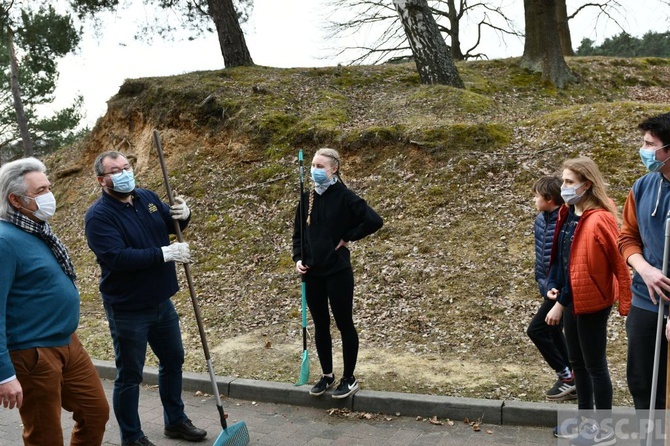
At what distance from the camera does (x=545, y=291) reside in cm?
449

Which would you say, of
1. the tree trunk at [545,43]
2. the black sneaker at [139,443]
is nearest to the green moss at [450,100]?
the tree trunk at [545,43]

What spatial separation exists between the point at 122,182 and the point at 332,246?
5.57ft

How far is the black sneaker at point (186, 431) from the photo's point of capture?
4703mm

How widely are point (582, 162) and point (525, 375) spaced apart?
2.17 m

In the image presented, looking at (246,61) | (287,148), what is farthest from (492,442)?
(246,61)

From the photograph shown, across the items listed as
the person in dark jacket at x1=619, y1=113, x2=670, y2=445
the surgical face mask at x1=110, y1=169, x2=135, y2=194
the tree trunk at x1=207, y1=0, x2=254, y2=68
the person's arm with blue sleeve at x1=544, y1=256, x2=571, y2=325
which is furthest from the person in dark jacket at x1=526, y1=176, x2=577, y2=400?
the tree trunk at x1=207, y1=0, x2=254, y2=68

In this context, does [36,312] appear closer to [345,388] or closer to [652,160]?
[345,388]

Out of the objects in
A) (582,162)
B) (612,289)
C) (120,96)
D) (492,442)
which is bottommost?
(492,442)

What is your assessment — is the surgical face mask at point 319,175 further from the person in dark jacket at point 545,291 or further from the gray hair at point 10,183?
the gray hair at point 10,183

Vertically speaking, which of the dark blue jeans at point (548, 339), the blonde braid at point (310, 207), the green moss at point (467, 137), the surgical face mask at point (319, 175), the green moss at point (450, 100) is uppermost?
the green moss at point (450, 100)

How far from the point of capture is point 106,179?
4309mm

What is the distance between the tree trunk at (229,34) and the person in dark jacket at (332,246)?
1023cm

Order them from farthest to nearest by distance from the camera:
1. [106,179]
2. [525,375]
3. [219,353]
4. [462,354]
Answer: [219,353], [462,354], [525,375], [106,179]

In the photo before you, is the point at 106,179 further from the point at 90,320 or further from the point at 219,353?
the point at 90,320
